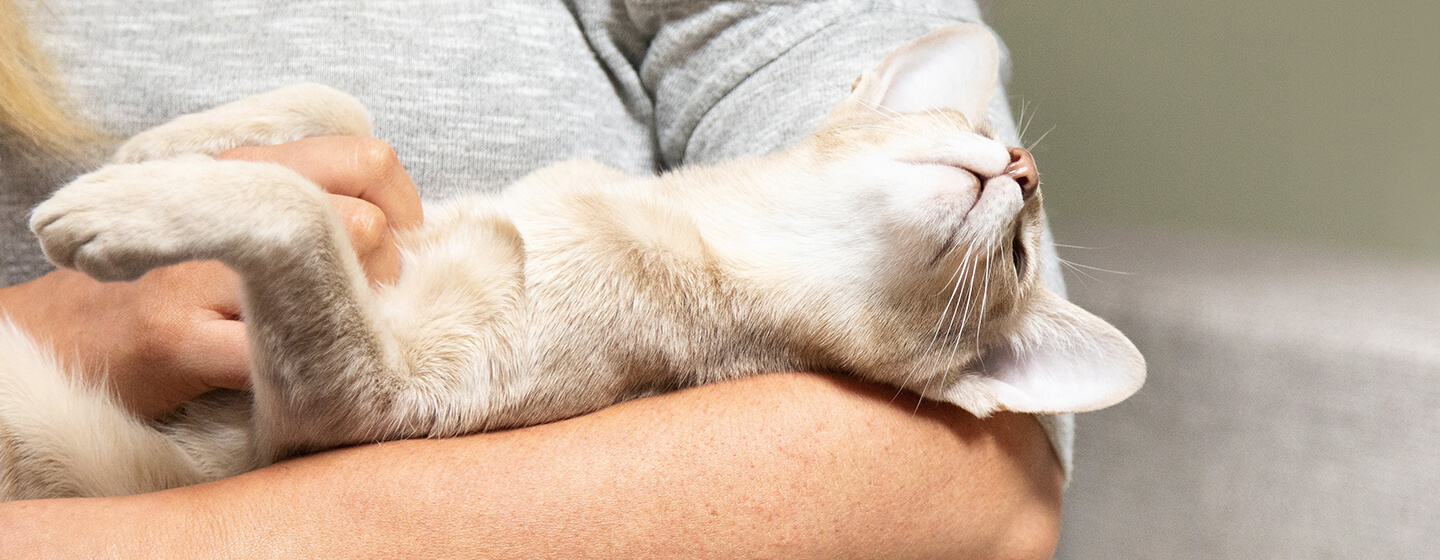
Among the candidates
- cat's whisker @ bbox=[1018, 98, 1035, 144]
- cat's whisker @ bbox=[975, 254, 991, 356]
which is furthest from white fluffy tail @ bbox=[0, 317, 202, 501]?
cat's whisker @ bbox=[1018, 98, 1035, 144]

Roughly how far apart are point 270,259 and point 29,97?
1.85 ft

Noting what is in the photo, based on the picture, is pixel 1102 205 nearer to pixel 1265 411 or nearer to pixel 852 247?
pixel 1265 411

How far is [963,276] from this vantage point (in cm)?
96

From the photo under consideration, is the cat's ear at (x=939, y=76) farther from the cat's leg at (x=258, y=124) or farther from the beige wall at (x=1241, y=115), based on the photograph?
the cat's leg at (x=258, y=124)

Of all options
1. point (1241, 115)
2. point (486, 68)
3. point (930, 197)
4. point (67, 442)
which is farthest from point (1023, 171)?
point (67, 442)

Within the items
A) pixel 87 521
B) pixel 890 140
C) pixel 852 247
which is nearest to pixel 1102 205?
pixel 890 140

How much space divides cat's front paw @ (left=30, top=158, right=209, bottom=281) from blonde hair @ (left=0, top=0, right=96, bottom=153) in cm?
42

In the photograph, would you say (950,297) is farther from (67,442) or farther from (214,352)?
(67,442)

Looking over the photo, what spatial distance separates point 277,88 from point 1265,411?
60.8 inches

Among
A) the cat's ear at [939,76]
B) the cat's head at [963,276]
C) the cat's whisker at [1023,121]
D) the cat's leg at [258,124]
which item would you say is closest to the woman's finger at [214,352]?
the cat's leg at [258,124]

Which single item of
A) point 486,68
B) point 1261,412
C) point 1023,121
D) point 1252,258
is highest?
point 486,68

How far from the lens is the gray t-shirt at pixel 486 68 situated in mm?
1070

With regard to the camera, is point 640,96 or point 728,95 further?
point 640,96

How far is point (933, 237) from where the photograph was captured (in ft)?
3.09
